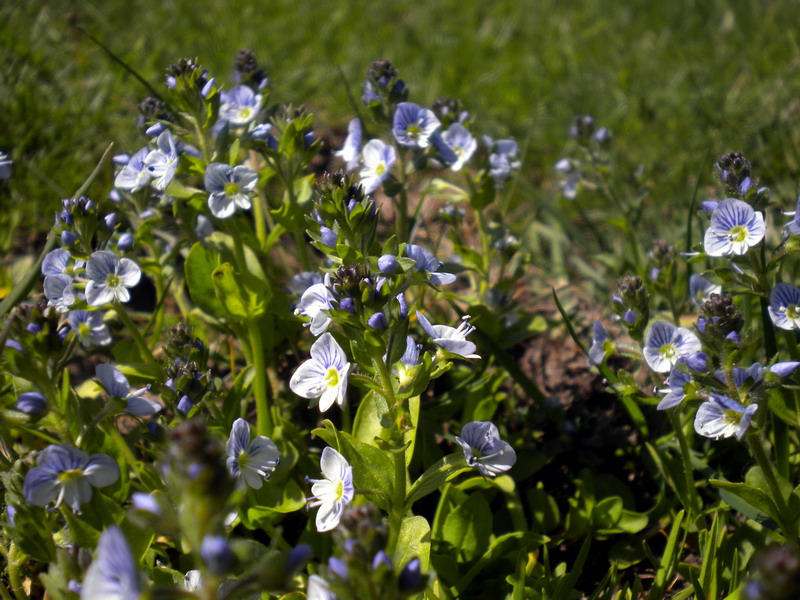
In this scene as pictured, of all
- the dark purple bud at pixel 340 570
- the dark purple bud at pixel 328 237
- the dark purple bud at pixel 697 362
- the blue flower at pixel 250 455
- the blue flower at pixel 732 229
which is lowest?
the dark purple bud at pixel 340 570

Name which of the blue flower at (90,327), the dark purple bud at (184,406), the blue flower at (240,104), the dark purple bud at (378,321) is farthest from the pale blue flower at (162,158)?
the dark purple bud at (378,321)

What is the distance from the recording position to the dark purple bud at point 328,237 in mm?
1703

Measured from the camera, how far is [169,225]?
244 centimetres

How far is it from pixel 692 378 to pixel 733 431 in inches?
5.8

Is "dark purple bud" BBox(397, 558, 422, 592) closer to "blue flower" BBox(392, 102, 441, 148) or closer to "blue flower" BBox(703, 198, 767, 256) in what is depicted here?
"blue flower" BBox(703, 198, 767, 256)

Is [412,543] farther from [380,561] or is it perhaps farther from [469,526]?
[380,561]

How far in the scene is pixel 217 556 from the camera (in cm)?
102

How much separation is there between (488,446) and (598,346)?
0.55 m

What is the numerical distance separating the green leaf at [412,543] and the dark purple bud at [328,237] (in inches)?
26.2

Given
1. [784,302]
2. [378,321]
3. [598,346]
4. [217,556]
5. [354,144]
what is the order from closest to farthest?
[217,556]
[378,321]
[784,302]
[598,346]
[354,144]

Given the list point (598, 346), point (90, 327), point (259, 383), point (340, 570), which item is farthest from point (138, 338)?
point (598, 346)

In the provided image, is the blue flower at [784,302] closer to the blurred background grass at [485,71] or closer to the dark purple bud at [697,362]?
the dark purple bud at [697,362]

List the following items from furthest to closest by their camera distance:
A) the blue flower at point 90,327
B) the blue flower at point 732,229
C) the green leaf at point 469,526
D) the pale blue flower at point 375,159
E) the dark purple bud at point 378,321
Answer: the pale blue flower at point 375,159, the blue flower at point 90,327, the green leaf at point 469,526, the blue flower at point 732,229, the dark purple bud at point 378,321

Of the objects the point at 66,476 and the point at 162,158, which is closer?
the point at 66,476
